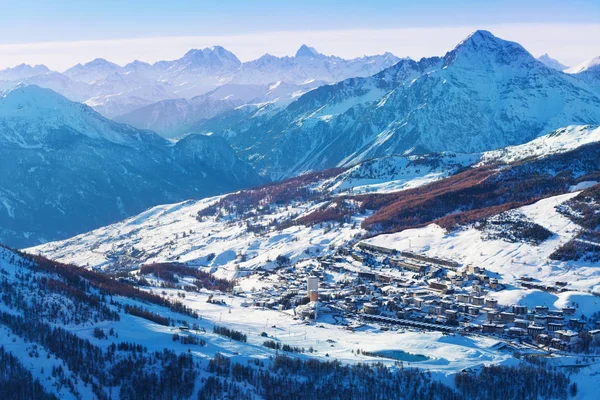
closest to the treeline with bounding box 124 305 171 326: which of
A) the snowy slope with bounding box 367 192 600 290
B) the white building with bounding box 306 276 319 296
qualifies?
the white building with bounding box 306 276 319 296

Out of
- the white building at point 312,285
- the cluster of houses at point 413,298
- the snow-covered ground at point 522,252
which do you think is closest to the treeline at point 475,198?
the snow-covered ground at point 522,252

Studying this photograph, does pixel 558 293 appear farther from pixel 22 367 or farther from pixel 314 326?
pixel 22 367

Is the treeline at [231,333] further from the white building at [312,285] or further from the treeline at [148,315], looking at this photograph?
the white building at [312,285]

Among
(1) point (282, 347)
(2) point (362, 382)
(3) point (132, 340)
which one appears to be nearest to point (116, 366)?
(3) point (132, 340)

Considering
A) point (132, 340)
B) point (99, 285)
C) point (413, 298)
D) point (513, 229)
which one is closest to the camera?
point (132, 340)

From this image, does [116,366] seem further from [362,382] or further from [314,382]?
[362,382]

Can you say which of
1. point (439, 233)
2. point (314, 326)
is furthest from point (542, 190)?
point (314, 326)

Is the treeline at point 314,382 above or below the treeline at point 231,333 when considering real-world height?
below
